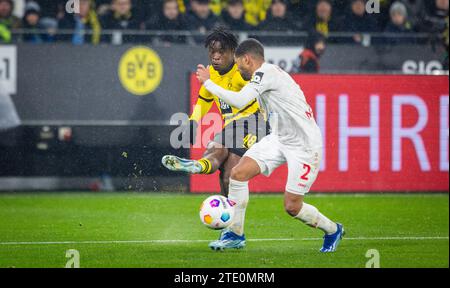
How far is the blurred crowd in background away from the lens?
52.6 ft

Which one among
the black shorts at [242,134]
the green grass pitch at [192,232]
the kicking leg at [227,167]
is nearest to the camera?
the green grass pitch at [192,232]

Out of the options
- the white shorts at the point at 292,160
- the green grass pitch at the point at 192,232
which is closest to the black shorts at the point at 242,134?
the white shorts at the point at 292,160

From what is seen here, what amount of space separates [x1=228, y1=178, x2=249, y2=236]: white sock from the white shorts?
0.27m

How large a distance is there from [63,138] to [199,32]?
2.80 meters

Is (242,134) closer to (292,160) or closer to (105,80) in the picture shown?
(292,160)

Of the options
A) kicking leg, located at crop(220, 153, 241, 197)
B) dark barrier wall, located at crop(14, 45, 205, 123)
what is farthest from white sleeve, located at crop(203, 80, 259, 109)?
dark barrier wall, located at crop(14, 45, 205, 123)

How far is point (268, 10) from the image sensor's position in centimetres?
1648

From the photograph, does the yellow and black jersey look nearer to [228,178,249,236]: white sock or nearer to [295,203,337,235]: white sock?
[228,178,249,236]: white sock

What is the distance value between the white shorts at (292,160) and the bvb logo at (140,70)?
22.7 feet

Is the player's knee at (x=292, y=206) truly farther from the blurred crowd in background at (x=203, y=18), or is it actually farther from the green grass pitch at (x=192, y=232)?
the blurred crowd in background at (x=203, y=18)

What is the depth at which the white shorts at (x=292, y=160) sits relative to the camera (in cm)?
903

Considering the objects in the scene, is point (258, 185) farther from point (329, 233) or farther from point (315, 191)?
point (329, 233)
